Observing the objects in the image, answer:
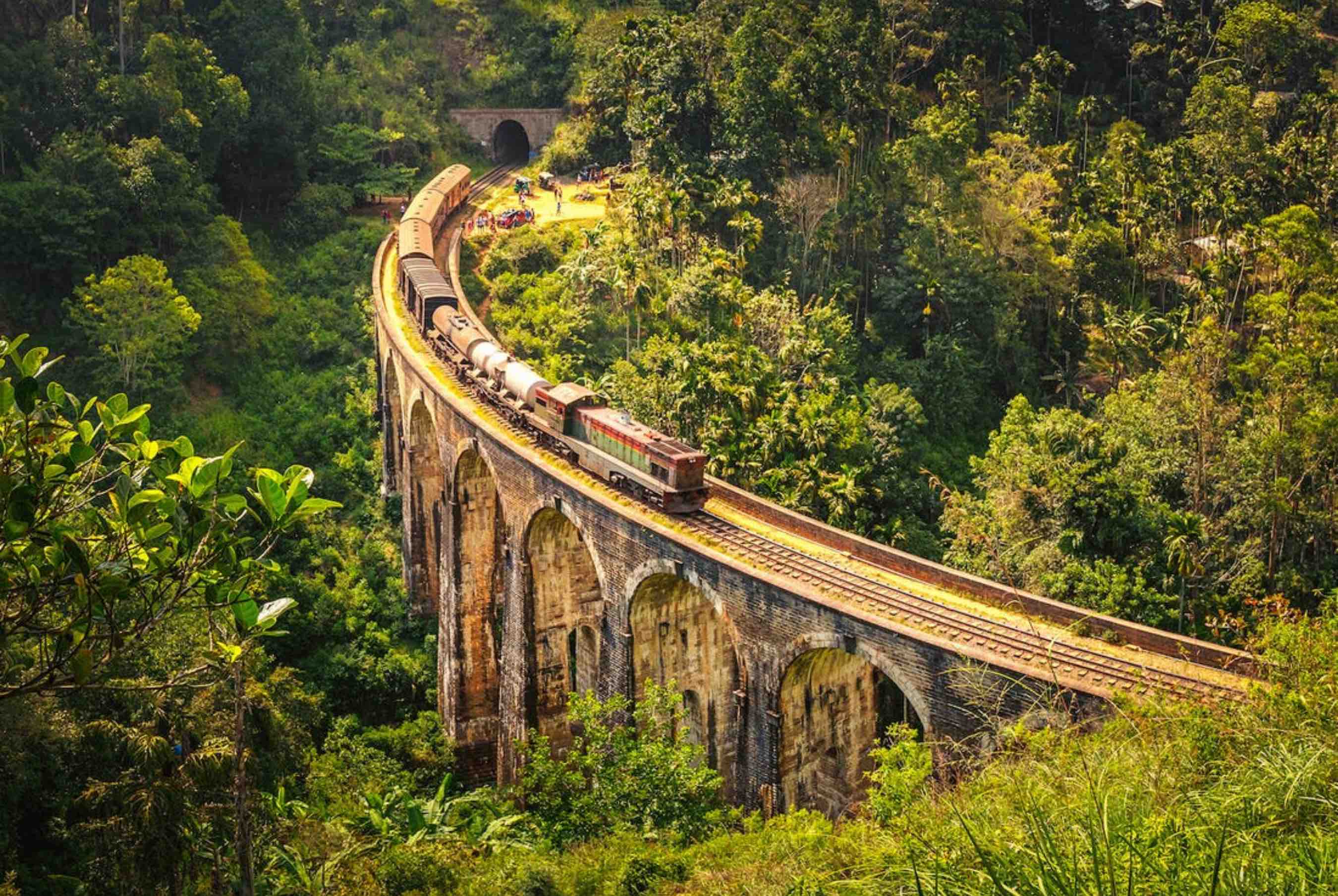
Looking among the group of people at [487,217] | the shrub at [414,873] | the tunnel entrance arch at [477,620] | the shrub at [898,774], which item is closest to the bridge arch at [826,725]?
the shrub at [898,774]

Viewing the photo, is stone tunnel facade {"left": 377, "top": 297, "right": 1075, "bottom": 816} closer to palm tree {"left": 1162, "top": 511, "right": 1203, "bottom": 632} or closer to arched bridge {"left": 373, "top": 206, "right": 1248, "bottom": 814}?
arched bridge {"left": 373, "top": 206, "right": 1248, "bottom": 814}

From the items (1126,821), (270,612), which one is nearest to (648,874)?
(1126,821)

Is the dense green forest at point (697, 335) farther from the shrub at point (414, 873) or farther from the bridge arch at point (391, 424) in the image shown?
the bridge arch at point (391, 424)

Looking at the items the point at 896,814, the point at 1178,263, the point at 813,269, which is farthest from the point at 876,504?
the point at 896,814

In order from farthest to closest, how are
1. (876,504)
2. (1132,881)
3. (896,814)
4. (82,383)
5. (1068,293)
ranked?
(1068,293) < (82,383) < (876,504) < (896,814) < (1132,881)

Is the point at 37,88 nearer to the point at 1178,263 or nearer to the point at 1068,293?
the point at 1068,293
